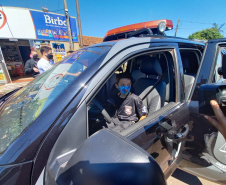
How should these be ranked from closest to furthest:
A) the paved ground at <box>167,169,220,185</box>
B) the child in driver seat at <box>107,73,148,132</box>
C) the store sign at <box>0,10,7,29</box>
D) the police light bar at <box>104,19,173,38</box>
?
the child in driver seat at <box>107,73,148,132</box>, the paved ground at <box>167,169,220,185</box>, the police light bar at <box>104,19,173,38</box>, the store sign at <box>0,10,7,29</box>

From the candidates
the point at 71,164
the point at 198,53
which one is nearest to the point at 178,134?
the point at 71,164

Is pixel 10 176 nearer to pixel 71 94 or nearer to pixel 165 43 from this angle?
pixel 71 94

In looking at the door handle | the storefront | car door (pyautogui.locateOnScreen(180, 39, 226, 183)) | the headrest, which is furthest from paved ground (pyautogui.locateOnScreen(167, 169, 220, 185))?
the storefront

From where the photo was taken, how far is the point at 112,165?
573 mm

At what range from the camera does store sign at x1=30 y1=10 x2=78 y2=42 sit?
8393mm

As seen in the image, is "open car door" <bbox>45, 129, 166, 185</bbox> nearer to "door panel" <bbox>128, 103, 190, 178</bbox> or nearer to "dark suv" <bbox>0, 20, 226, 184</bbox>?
"dark suv" <bbox>0, 20, 226, 184</bbox>

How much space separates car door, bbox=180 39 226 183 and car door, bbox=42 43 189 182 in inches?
4.0

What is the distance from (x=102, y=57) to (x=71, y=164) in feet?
2.39

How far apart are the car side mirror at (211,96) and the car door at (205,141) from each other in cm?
67

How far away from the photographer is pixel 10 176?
2.15ft

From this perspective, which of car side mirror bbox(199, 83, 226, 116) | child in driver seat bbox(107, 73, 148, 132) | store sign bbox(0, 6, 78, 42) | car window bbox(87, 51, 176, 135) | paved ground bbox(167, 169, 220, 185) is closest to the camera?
car side mirror bbox(199, 83, 226, 116)

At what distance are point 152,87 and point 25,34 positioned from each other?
9.42 m

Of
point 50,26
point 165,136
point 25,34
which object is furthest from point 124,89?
point 50,26

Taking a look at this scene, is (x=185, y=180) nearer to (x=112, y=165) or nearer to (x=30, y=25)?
(x=112, y=165)
